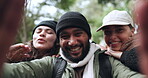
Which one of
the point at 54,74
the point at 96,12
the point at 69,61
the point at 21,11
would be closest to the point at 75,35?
the point at 69,61

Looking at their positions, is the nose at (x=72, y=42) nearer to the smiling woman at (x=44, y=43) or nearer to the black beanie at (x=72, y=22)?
the black beanie at (x=72, y=22)

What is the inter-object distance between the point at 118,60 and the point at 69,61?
50cm

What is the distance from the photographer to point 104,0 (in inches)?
Answer: 240

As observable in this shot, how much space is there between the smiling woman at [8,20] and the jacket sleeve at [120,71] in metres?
1.30

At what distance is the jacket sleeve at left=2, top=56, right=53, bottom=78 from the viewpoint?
4.72 ft

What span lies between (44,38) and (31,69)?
79 centimetres

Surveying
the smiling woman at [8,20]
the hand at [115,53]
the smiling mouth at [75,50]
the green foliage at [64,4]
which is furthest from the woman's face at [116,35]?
the green foliage at [64,4]

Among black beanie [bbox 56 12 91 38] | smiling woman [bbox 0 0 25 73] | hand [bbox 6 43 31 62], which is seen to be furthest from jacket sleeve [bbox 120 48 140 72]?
smiling woman [bbox 0 0 25 73]

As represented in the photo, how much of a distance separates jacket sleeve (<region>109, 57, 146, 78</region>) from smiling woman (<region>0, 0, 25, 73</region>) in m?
1.30

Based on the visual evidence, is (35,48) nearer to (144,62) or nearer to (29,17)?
(144,62)

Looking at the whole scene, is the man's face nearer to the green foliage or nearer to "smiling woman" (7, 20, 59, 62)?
"smiling woman" (7, 20, 59, 62)

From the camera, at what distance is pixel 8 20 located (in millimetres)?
318

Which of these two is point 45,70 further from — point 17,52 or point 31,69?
point 17,52

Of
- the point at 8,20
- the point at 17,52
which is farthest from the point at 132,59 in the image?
the point at 8,20
